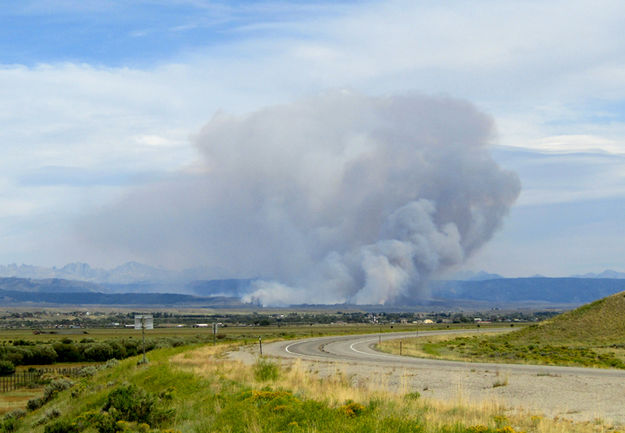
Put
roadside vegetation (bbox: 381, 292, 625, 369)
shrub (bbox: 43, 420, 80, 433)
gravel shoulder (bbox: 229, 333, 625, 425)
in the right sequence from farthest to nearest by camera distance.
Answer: roadside vegetation (bbox: 381, 292, 625, 369)
shrub (bbox: 43, 420, 80, 433)
gravel shoulder (bbox: 229, 333, 625, 425)

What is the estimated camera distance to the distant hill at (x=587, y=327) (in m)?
69.9

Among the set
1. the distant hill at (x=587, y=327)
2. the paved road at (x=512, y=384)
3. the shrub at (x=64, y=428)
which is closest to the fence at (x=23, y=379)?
the paved road at (x=512, y=384)

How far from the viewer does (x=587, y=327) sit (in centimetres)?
7569

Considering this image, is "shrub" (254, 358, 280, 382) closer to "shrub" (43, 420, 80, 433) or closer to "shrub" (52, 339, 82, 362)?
"shrub" (43, 420, 80, 433)

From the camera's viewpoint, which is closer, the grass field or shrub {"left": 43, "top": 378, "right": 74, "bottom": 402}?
shrub {"left": 43, "top": 378, "right": 74, "bottom": 402}

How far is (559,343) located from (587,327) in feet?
28.2

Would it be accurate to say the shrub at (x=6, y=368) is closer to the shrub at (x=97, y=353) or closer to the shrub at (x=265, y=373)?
the shrub at (x=97, y=353)

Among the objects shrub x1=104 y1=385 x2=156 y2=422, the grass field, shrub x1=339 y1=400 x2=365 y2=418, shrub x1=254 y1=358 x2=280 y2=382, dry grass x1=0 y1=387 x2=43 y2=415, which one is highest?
shrub x1=339 y1=400 x2=365 y2=418

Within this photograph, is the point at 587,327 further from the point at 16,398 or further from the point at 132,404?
the point at 132,404

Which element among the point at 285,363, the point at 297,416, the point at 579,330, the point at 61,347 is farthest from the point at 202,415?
the point at 61,347

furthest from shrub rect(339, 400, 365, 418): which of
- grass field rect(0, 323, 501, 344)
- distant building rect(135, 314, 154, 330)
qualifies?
grass field rect(0, 323, 501, 344)

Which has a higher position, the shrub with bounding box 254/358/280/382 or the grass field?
the shrub with bounding box 254/358/280/382

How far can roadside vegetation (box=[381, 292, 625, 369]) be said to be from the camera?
5069 centimetres

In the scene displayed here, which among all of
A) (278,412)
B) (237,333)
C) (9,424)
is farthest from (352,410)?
(237,333)
